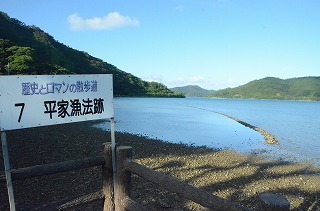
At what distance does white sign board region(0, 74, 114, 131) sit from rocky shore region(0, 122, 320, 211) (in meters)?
4.19

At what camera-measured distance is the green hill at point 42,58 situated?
54156 mm

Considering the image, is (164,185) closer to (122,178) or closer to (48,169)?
(122,178)

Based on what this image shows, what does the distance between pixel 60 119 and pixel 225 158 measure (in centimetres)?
1434

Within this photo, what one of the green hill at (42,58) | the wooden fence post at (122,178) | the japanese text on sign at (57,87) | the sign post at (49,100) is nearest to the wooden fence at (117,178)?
the wooden fence post at (122,178)

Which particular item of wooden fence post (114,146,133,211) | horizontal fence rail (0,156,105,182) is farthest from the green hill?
wooden fence post (114,146,133,211)

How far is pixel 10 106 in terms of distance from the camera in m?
2.90

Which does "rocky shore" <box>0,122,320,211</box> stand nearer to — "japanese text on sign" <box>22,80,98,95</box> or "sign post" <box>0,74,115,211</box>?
"sign post" <box>0,74,115,211</box>

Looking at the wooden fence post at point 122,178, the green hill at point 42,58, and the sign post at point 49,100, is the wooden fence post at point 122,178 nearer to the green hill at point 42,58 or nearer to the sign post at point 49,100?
the sign post at point 49,100

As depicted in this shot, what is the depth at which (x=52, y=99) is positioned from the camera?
323cm

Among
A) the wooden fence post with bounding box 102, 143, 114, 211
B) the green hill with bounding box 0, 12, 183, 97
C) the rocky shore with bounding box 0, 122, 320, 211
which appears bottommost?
the rocky shore with bounding box 0, 122, 320, 211

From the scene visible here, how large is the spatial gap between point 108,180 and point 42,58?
84.5 metres

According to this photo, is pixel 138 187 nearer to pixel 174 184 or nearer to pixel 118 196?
pixel 118 196

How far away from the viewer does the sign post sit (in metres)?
2.90

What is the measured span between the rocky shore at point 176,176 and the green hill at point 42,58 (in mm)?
42603
